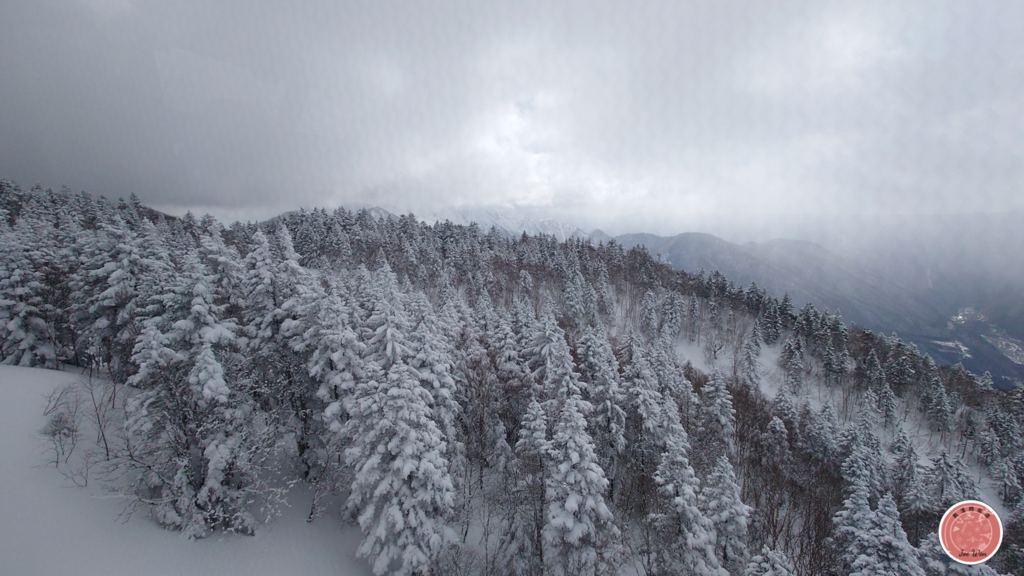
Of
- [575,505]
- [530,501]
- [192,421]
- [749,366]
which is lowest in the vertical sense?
[749,366]

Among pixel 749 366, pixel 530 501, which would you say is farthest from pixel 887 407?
pixel 530 501

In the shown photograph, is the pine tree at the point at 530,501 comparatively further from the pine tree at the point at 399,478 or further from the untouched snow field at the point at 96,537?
the untouched snow field at the point at 96,537

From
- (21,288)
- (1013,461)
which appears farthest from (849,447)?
(21,288)

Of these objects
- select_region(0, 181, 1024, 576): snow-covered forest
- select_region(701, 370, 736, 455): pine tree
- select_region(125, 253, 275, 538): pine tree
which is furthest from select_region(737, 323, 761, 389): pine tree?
select_region(125, 253, 275, 538): pine tree

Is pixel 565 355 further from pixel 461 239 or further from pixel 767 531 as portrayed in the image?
pixel 461 239

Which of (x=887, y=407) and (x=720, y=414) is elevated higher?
(x=720, y=414)

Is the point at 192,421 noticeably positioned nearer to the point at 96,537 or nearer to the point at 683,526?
the point at 96,537

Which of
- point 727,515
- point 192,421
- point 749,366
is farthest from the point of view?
point 749,366
